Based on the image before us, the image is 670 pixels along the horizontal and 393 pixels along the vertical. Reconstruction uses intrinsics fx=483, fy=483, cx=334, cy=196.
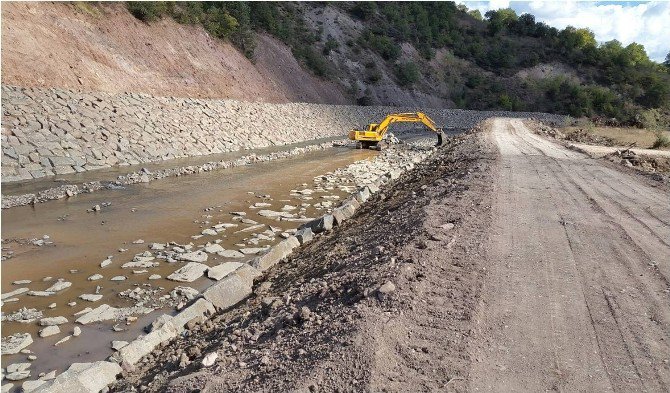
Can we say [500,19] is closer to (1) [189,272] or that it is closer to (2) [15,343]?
(1) [189,272]

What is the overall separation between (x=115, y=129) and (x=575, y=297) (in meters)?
19.4

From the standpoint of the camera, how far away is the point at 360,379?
3602mm

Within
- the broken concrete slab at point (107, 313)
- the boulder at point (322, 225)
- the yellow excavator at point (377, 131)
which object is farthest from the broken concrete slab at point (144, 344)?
the yellow excavator at point (377, 131)

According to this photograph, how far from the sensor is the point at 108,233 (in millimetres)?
11062

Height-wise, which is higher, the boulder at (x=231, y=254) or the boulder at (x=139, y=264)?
the boulder at (x=139, y=264)

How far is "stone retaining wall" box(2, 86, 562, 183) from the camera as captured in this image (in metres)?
16.7

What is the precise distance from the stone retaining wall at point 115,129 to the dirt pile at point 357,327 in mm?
13188

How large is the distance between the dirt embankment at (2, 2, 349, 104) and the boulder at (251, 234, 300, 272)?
15438 mm

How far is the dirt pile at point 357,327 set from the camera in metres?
3.76

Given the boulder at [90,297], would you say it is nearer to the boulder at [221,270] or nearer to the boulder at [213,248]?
the boulder at [221,270]

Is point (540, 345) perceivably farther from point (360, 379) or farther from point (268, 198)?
point (268, 198)

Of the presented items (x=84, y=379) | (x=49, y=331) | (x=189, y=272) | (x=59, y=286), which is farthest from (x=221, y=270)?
(x=84, y=379)

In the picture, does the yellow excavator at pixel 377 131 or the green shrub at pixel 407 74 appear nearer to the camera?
the yellow excavator at pixel 377 131

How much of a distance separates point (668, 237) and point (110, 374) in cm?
759
